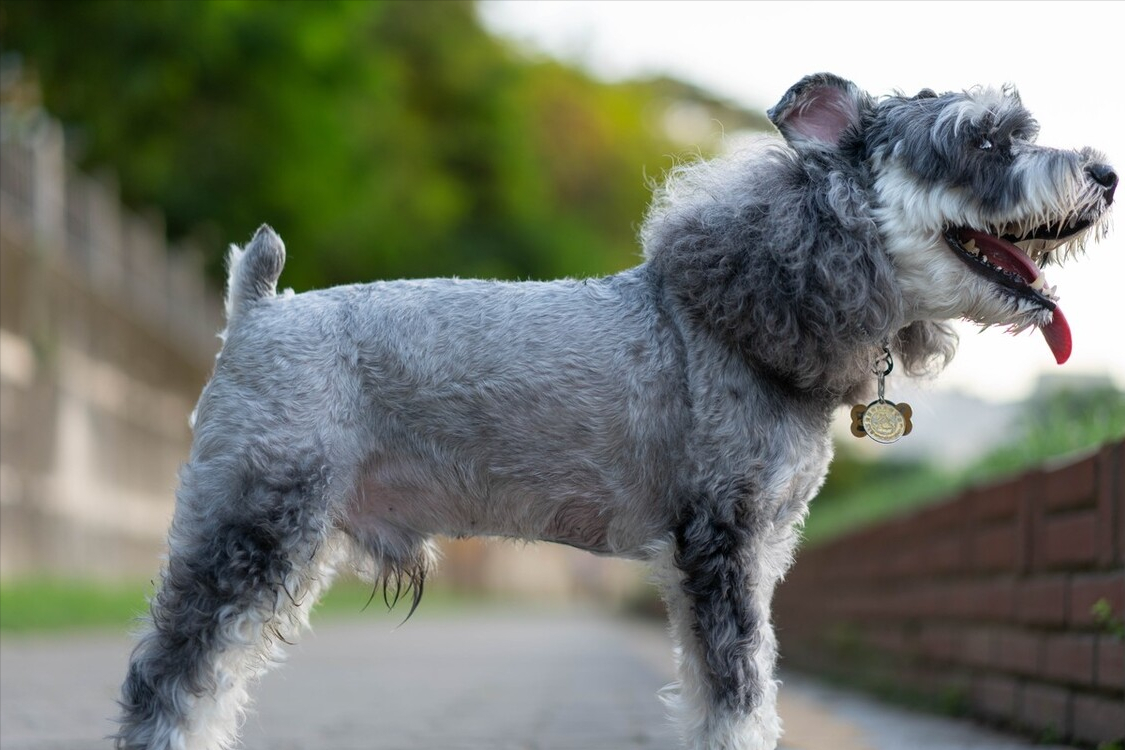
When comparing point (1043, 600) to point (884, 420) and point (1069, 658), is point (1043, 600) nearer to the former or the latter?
point (1069, 658)

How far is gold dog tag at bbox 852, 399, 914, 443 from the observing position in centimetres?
476

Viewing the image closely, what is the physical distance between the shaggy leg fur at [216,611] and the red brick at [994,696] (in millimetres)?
3995

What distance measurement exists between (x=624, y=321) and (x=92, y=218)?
17720mm

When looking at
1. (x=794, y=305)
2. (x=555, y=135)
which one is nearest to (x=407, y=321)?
(x=794, y=305)

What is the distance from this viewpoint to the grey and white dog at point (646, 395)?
4.29m

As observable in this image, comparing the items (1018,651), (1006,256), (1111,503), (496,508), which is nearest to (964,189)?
(1006,256)

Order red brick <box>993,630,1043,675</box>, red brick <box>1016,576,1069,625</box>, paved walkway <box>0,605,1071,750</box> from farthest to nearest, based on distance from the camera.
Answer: red brick <box>993,630,1043,675</box> < paved walkway <box>0,605,1071,750</box> < red brick <box>1016,576,1069,625</box>

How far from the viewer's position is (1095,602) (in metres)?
5.83

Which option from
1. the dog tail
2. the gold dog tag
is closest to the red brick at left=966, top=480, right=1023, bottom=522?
the gold dog tag

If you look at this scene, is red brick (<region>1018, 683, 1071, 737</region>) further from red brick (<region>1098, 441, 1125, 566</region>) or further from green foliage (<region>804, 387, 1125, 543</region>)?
green foliage (<region>804, 387, 1125, 543</region>)

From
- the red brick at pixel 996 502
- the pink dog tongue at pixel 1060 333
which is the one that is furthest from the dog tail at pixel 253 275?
the red brick at pixel 996 502

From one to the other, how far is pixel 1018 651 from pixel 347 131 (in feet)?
52.4

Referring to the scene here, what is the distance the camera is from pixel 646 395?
452 cm

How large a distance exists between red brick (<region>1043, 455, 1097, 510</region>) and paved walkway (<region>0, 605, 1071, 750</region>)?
41.8 inches
